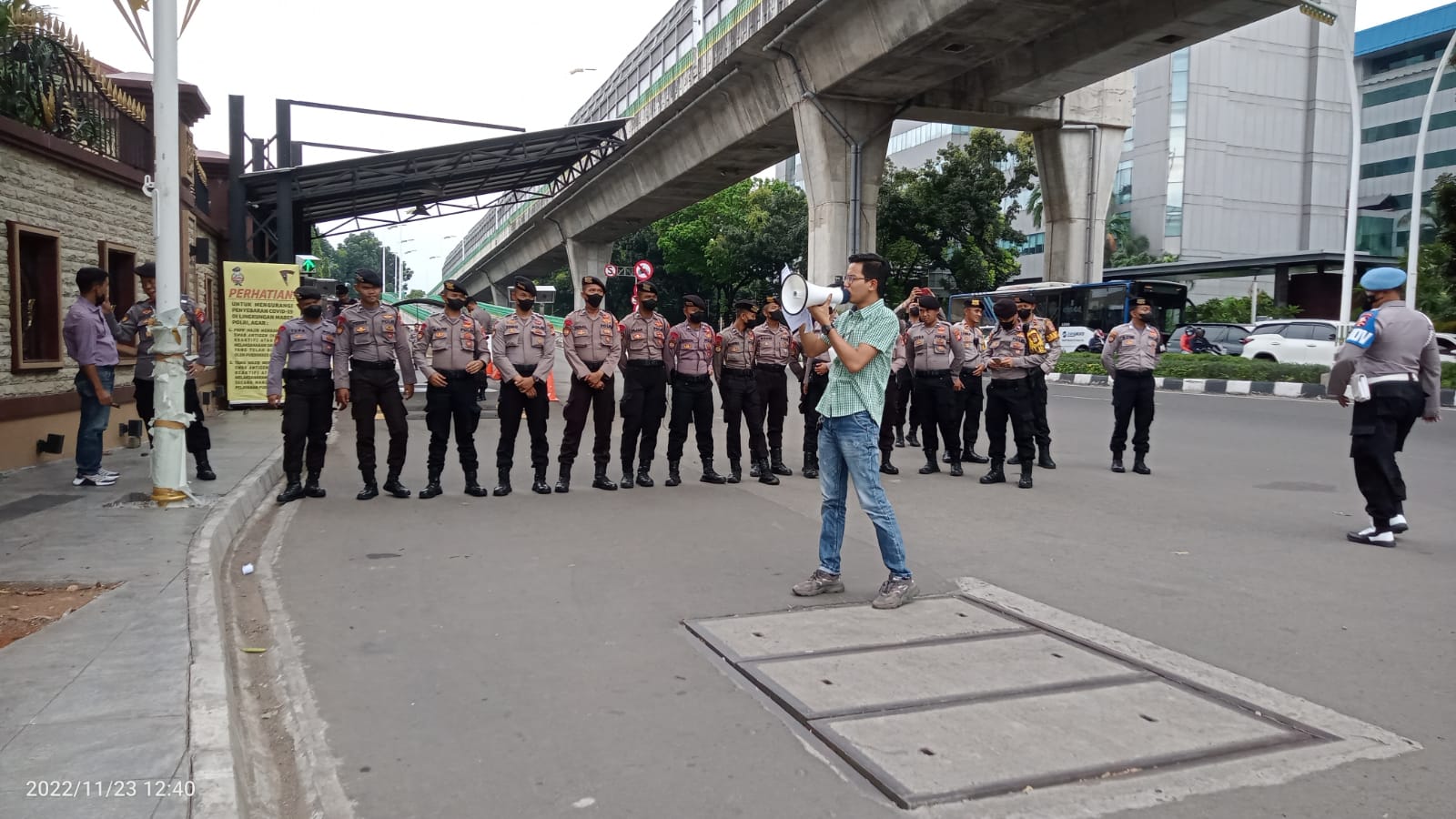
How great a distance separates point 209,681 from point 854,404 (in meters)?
3.15

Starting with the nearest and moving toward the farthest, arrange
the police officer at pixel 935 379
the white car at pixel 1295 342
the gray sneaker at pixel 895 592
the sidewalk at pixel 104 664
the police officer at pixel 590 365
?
the sidewalk at pixel 104 664
the gray sneaker at pixel 895 592
the police officer at pixel 590 365
the police officer at pixel 935 379
the white car at pixel 1295 342

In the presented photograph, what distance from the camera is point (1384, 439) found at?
6852mm

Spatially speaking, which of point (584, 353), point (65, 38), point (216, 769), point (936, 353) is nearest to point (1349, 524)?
point (936, 353)

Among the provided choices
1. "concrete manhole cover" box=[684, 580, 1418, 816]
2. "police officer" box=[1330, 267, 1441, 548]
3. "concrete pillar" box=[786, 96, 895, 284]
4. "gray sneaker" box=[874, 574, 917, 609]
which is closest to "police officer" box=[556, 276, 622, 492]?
"gray sneaker" box=[874, 574, 917, 609]

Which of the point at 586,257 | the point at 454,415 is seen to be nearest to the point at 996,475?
the point at 454,415

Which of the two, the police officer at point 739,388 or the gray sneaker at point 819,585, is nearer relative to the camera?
the gray sneaker at point 819,585

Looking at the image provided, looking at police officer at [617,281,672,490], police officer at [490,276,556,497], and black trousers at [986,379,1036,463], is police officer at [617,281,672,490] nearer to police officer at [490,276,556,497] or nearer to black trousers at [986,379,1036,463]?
police officer at [490,276,556,497]

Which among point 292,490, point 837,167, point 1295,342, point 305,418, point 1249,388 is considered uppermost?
point 837,167

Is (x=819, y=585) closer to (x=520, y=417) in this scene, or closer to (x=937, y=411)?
(x=520, y=417)

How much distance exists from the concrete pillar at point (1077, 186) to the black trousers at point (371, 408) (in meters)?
22.5

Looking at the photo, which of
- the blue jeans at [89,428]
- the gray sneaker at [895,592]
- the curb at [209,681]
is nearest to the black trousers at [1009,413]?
the gray sneaker at [895,592]

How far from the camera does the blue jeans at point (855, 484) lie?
17.3 ft

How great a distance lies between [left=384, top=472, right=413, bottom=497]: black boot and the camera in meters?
8.78

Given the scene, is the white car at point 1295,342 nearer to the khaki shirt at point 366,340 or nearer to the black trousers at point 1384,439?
the black trousers at point 1384,439
